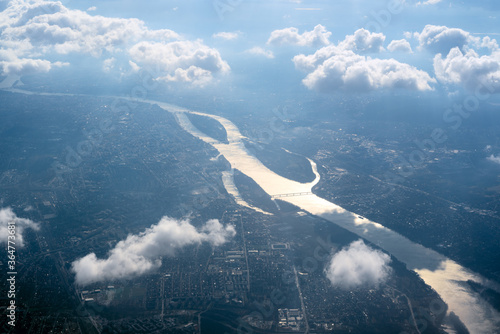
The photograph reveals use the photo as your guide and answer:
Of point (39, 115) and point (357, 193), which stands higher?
point (39, 115)

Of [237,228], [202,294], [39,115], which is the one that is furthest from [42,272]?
[39,115]

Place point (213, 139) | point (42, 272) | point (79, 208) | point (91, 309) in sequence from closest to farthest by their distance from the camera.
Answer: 1. point (91, 309)
2. point (42, 272)
3. point (79, 208)
4. point (213, 139)

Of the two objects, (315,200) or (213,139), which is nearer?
(315,200)

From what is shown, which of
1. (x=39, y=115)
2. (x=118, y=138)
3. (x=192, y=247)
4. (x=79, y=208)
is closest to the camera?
(x=192, y=247)

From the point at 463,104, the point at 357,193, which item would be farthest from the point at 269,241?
the point at 463,104

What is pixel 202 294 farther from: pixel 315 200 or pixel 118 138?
pixel 118 138

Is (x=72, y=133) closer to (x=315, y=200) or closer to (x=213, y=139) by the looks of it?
(x=213, y=139)
